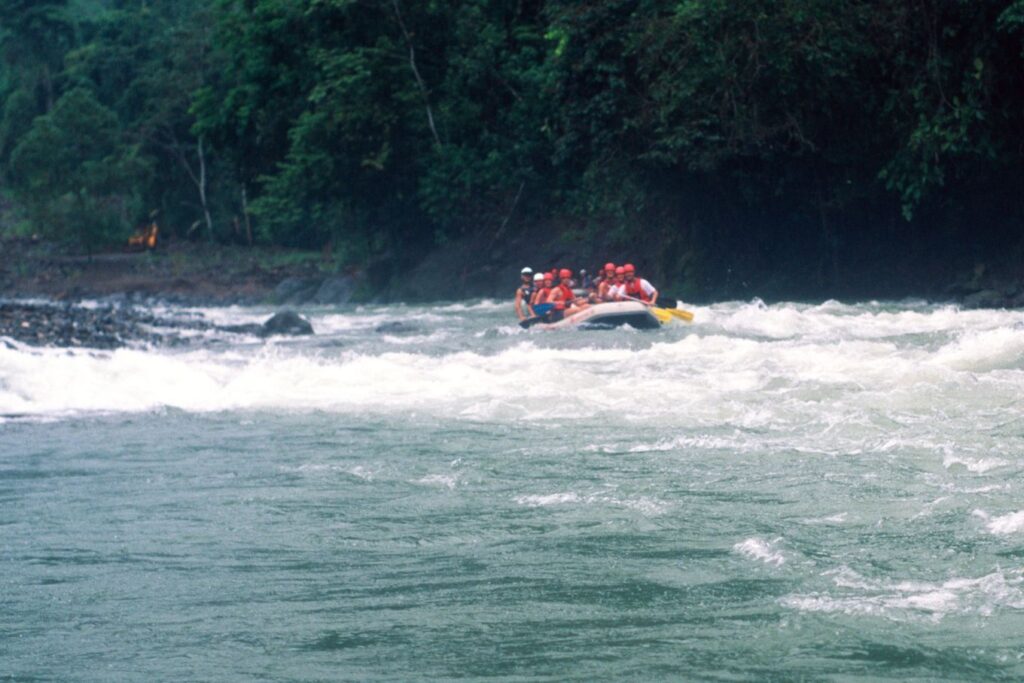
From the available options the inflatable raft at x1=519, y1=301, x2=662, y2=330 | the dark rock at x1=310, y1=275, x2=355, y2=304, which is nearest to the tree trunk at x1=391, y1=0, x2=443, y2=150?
the dark rock at x1=310, y1=275, x2=355, y2=304

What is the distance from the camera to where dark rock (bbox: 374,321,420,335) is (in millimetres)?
21759

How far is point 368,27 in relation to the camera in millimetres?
30984

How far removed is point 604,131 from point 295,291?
42.9 ft

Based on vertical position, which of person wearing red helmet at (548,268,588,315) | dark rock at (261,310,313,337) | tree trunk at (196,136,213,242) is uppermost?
tree trunk at (196,136,213,242)

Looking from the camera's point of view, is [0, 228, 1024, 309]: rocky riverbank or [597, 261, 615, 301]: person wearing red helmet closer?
[597, 261, 615, 301]: person wearing red helmet

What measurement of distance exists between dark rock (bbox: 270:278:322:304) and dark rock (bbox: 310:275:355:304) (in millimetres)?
348

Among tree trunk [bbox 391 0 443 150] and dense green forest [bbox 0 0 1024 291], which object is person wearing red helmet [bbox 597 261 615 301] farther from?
tree trunk [bbox 391 0 443 150]

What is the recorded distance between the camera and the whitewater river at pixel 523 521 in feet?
17.3

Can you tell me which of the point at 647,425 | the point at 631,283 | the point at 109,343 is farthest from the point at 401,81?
the point at 647,425

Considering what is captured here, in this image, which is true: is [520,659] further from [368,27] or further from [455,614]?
[368,27]

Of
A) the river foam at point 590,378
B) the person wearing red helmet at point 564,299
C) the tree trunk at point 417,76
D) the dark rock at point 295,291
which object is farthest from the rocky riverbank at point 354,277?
the river foam at point 590,378

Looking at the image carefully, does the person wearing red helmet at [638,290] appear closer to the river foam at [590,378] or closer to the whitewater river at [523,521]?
the river foam at [590,378]

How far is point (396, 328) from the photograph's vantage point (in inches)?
878

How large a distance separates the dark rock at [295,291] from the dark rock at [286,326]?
12458 mm
